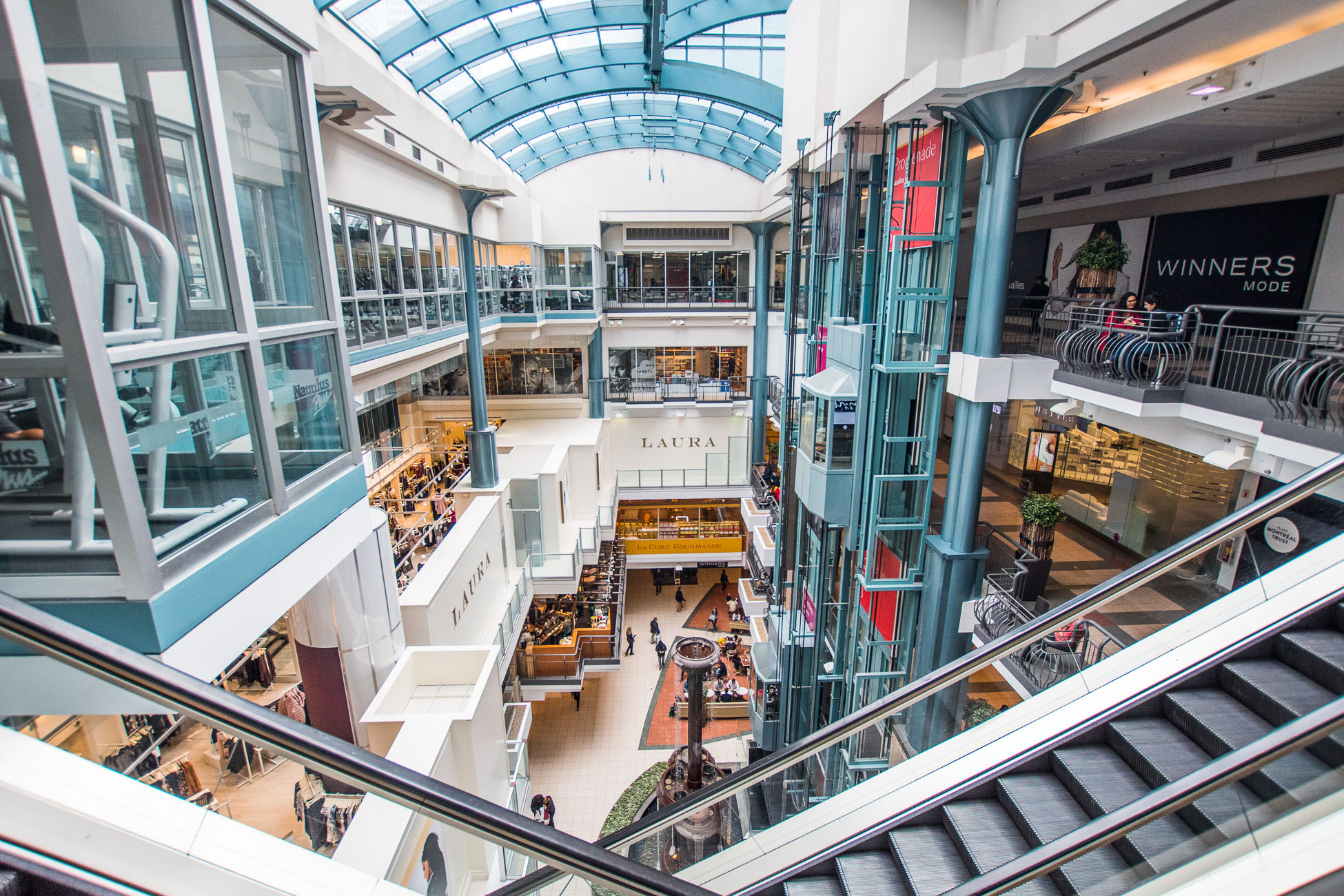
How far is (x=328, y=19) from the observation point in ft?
29.7

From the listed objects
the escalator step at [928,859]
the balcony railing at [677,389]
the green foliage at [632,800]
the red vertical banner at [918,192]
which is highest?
the red vertical banner at [918,192]

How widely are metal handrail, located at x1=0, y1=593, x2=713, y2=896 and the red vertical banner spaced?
662cm

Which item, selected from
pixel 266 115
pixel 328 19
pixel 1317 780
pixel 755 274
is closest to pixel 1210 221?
pixel 1317 780

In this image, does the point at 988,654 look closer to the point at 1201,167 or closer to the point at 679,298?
the point at 1201,167

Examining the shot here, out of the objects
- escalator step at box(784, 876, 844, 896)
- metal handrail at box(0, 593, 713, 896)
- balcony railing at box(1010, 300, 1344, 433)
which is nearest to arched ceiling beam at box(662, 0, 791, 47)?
balcony railing at box(1010, 300, 1344, 433)

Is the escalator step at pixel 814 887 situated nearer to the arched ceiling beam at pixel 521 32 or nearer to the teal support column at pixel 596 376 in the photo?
the arched ceiling beam at pixel 521 32

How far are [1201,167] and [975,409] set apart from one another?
4.04 meters

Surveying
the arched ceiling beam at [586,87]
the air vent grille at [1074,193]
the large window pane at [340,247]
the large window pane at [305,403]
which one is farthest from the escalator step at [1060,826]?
the arched ceiling beam at [586,87]

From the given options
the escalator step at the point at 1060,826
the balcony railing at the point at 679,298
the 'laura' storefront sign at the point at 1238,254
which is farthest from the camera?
the balcony railing at the point at 679,298

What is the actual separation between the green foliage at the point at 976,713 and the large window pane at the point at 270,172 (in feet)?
13.9

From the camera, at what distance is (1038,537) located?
775cm

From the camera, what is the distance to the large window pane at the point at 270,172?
8.87 ft

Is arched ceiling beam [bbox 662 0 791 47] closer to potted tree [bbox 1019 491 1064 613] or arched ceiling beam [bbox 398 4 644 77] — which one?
arched ceiling beam [bbox 398 4 644 77]

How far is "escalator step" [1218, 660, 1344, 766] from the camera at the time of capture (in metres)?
2.65
